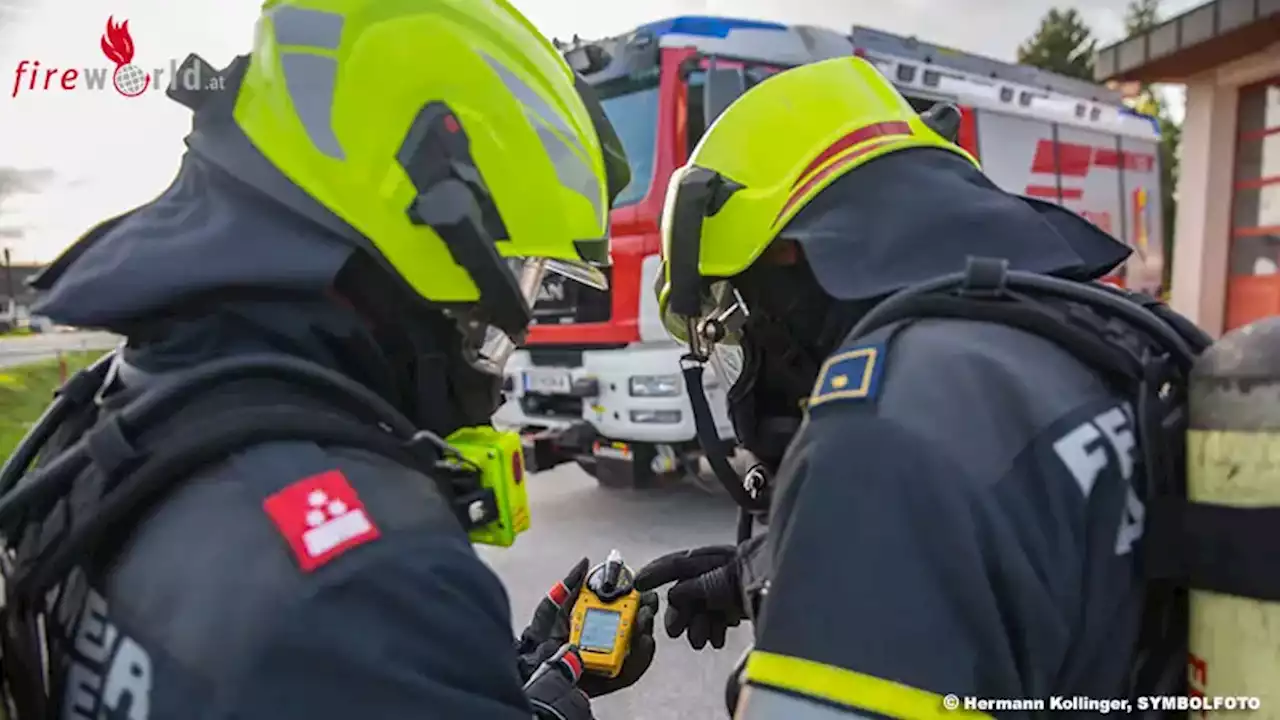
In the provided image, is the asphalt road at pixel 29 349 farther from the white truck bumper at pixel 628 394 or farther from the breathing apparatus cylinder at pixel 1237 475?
the white truck bumper at pixel 628 394

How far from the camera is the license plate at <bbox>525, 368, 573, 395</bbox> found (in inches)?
224

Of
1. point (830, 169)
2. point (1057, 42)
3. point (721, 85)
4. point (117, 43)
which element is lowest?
point (830, 169)

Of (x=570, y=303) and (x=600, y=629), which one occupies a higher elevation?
(x=570, y=303)

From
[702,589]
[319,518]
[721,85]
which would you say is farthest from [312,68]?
[721,85]

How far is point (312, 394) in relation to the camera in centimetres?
107

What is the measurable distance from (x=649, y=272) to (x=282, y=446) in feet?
14.2

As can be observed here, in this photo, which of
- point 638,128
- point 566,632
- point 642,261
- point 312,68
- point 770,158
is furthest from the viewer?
point 638,128

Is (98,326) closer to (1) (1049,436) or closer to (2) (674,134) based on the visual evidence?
(1) (1049,436)

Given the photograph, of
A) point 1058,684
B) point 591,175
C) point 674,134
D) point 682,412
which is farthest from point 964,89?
point 1058,684

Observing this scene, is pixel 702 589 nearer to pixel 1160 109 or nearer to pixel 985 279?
pixel 985 279

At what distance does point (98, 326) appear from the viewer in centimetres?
109

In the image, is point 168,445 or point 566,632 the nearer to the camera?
point 168,445

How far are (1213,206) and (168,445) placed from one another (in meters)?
11.1

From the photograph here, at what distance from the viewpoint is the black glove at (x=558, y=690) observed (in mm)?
1521
